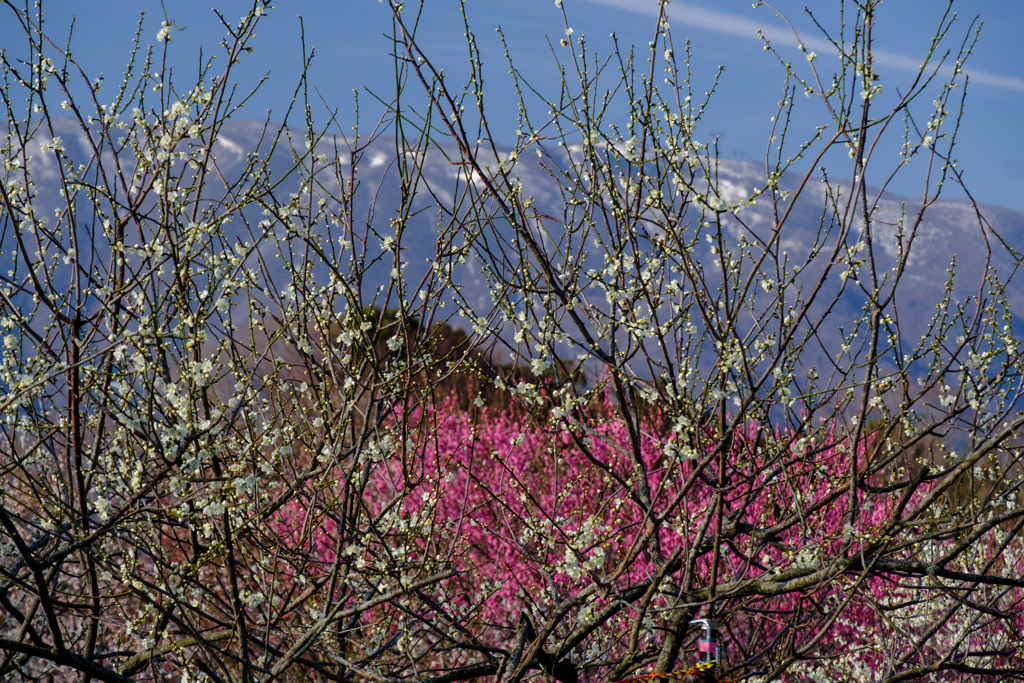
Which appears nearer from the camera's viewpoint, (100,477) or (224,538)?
(224,538)

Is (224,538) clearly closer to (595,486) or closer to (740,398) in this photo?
(740,398)

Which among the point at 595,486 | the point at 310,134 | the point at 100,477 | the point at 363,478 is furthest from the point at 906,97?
the point at 595,486

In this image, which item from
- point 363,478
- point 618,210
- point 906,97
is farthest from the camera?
point 363,478

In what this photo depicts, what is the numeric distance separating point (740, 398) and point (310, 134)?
1671 mm

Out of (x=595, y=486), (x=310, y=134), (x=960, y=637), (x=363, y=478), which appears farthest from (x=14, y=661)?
(x=595, y=486)

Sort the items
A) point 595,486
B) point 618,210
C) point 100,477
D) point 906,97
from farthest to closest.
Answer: point 595,486, point 100,477, point 618,210, point 906,97

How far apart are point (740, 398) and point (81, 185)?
7.35 feet

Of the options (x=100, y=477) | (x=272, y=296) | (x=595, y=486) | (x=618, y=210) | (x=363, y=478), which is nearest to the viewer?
(x=618, y=210)

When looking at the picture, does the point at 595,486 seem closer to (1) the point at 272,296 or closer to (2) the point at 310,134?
(1) the point at 272,296

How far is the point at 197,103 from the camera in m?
2.85

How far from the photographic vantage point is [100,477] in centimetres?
288

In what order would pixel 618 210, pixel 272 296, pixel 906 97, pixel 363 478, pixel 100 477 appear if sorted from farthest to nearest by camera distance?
pixel 272 296 → pixel 100 477 → pixel 363 478 → pixel 618 210 → pixel 906 97

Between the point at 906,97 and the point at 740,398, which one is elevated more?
the point at 906,97

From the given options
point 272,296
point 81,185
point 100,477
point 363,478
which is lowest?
point 100,477
